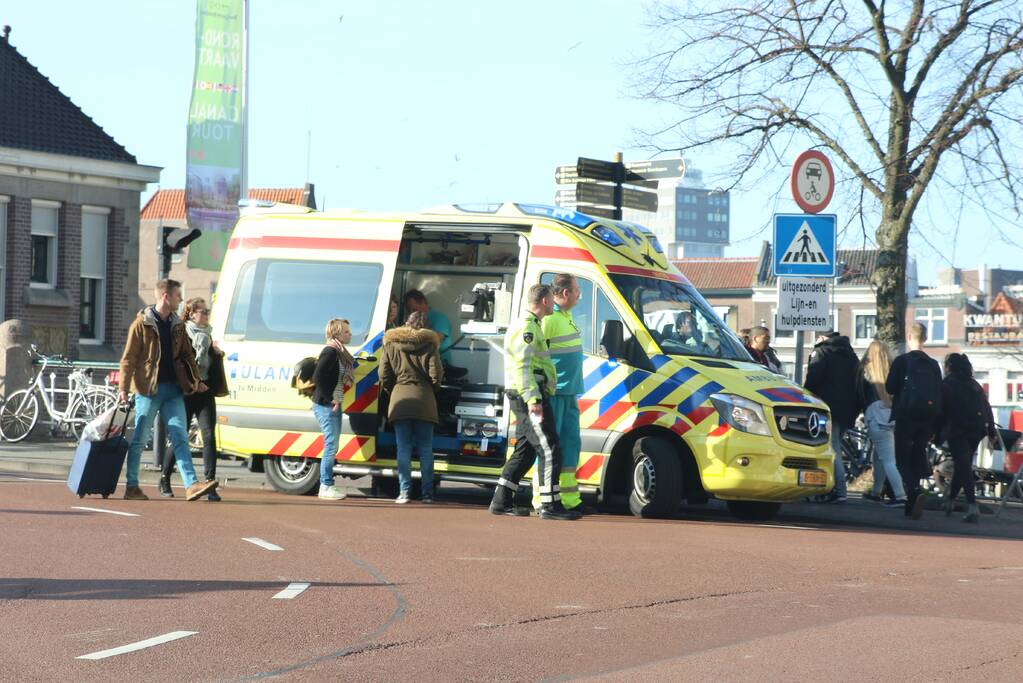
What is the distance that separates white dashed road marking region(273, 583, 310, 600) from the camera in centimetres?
867

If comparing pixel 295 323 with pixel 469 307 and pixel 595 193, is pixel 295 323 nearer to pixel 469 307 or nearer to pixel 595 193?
pixel 469 307

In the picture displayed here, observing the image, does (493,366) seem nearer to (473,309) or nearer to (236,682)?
(473,309)

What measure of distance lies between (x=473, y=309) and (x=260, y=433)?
2387 mm

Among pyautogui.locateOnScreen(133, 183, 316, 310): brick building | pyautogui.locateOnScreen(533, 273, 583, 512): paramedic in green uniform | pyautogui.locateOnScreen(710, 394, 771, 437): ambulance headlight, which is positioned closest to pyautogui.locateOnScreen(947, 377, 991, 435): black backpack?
pyautogui.locateOnScreen(710, 394, 771, 437): ambulance headlight

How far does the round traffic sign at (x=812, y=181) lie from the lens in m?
15.6

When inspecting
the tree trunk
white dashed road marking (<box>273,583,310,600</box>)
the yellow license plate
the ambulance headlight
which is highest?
the tree trunk

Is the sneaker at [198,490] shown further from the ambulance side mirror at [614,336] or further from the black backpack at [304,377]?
the ambulance side mirror at [614,336]

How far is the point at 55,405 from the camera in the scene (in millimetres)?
22578

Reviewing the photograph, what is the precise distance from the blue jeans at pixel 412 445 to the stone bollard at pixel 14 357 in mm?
10611

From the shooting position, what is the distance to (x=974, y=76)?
18922mm

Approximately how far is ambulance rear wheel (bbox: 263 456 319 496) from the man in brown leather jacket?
1.55 m

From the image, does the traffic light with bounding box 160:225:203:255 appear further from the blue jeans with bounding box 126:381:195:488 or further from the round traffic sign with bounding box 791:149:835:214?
the round traffic sign with bounding box 791:149:835:214

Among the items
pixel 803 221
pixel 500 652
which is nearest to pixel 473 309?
pixel 803 221

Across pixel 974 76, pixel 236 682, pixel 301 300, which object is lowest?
pixel 236 682
